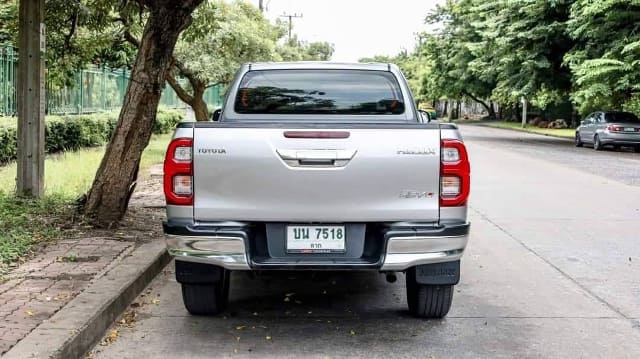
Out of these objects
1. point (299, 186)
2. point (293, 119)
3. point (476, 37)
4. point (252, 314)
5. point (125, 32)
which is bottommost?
point (252, 314)

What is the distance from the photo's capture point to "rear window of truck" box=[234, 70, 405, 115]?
22.0 feet

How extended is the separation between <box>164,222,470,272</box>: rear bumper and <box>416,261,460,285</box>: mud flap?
0.82 feet

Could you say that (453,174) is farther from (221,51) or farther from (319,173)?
(221,51)

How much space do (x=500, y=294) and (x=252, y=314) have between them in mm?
2219

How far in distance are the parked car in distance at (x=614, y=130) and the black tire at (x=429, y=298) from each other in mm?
23129

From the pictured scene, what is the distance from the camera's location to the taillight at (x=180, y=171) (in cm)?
498

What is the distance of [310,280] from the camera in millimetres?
7098

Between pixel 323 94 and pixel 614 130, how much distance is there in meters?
22.5

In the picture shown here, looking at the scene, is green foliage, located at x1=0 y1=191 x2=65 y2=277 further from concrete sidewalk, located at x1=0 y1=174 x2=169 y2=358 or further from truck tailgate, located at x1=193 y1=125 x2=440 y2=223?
truck tailgate, located at x1=193 y1=125 x2=440 y2=223

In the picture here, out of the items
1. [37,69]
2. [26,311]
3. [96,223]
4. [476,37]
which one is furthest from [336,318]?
[476,37]

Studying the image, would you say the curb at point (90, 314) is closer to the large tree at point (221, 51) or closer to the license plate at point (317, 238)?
the license plate at point (317, 238)

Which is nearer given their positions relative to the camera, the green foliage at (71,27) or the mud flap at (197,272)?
the mud flap at (197,272)

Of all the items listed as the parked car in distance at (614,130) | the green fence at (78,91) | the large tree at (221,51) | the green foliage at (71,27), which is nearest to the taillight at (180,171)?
the green foliage at (71,27)

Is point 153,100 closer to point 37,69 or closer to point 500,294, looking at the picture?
point 37,69
